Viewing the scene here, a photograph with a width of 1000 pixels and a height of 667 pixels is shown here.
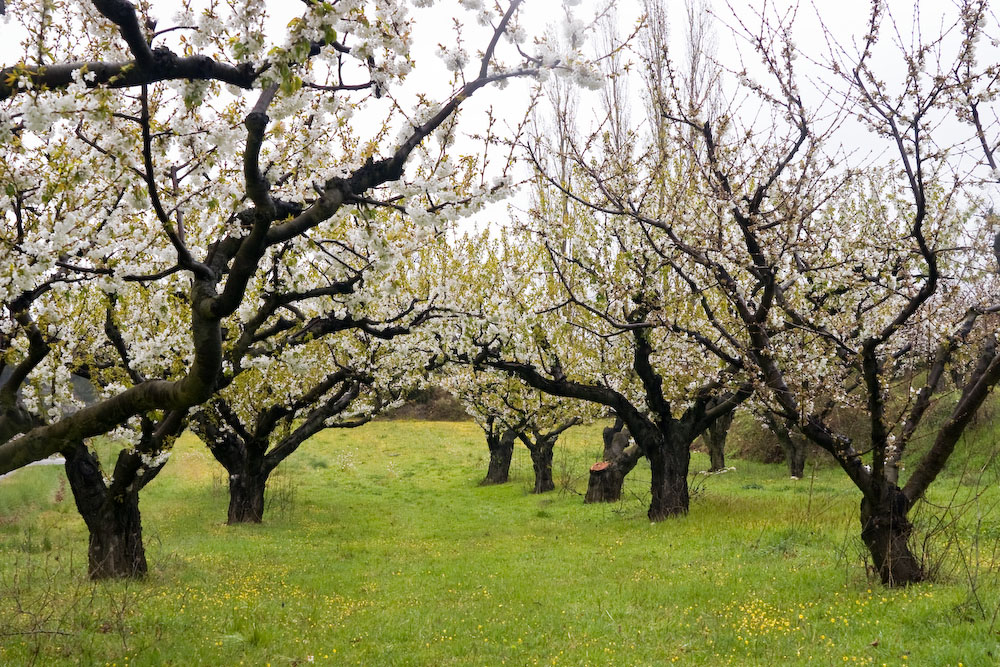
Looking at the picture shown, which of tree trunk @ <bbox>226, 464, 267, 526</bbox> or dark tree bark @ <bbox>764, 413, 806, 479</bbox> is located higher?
dark tree bark @ <bbox>764, 413, 806, 479</bbox>

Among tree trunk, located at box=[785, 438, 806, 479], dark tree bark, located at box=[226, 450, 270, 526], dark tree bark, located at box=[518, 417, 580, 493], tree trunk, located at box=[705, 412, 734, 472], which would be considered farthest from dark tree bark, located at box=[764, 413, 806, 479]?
dark tree bark, located at box=[226, 450, 270, 526]

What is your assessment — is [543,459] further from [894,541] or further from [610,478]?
[894,541]

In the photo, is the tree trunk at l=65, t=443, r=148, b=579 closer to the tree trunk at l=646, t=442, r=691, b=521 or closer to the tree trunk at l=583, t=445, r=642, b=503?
the tree trunk at l=646, t=442, r=691, b=521

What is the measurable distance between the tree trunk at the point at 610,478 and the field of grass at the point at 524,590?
1227 mm

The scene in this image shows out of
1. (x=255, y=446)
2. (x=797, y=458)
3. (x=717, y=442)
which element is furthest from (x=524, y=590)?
(x=717, y=442)

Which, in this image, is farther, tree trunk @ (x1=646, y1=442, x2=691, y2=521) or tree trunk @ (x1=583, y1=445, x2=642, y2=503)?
tree trunk @ (x1=583, y1=445, x2=642, y2=503)

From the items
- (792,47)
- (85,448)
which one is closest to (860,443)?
(792,47)

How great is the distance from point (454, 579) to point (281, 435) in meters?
12.8

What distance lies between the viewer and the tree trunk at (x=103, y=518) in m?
11.4

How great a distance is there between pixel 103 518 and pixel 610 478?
45.4 feet

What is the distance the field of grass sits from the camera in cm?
711

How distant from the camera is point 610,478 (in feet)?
70.1

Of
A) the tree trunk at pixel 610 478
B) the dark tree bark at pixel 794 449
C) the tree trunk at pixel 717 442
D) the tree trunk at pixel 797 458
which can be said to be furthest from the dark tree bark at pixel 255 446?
the tree trunk at pixel 797 458

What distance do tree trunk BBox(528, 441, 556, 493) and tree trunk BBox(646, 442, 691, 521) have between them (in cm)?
971
